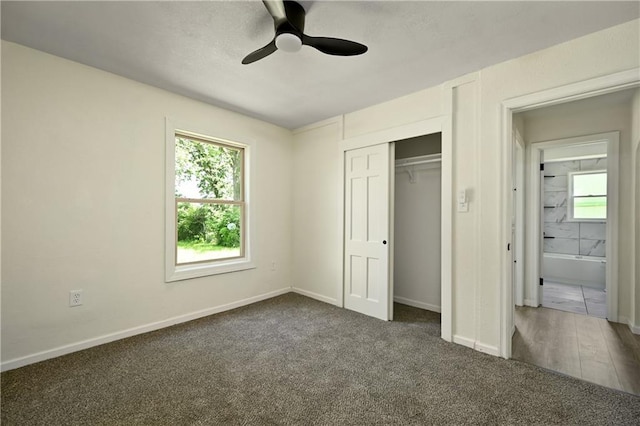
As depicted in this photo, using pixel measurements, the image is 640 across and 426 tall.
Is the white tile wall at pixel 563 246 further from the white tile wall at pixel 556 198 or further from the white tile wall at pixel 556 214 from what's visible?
the white tile wall at pixel 556 198

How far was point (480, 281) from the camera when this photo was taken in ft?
8.36

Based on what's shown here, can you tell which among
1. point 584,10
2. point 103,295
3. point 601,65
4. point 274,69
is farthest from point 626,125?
point 103,295

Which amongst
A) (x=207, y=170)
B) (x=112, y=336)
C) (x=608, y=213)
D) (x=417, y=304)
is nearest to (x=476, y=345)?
(x=417, y=304)

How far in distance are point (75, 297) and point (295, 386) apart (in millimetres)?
2120

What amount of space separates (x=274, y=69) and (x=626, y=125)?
13.1ft

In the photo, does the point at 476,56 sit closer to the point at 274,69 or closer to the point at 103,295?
the point at 274,69

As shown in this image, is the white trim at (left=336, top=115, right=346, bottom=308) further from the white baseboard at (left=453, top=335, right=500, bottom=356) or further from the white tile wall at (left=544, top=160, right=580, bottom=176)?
the white tile wall at (left=544, top=160, right=580, bottom=176)

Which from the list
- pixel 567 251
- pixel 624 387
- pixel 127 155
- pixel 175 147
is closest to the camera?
pixel 624 387

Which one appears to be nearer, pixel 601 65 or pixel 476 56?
pixel 601 65

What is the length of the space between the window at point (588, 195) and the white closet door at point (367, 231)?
5.07 meters

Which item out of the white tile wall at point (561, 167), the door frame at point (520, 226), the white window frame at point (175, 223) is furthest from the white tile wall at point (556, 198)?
the white window frame at point (175, 223)

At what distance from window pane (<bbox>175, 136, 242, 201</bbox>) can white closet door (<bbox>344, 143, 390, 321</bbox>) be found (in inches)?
60.9

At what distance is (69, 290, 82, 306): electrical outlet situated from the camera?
2.47 m

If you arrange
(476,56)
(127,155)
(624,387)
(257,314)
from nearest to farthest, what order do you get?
(624,387) → (476,56) → (127,155) → (257,314)
